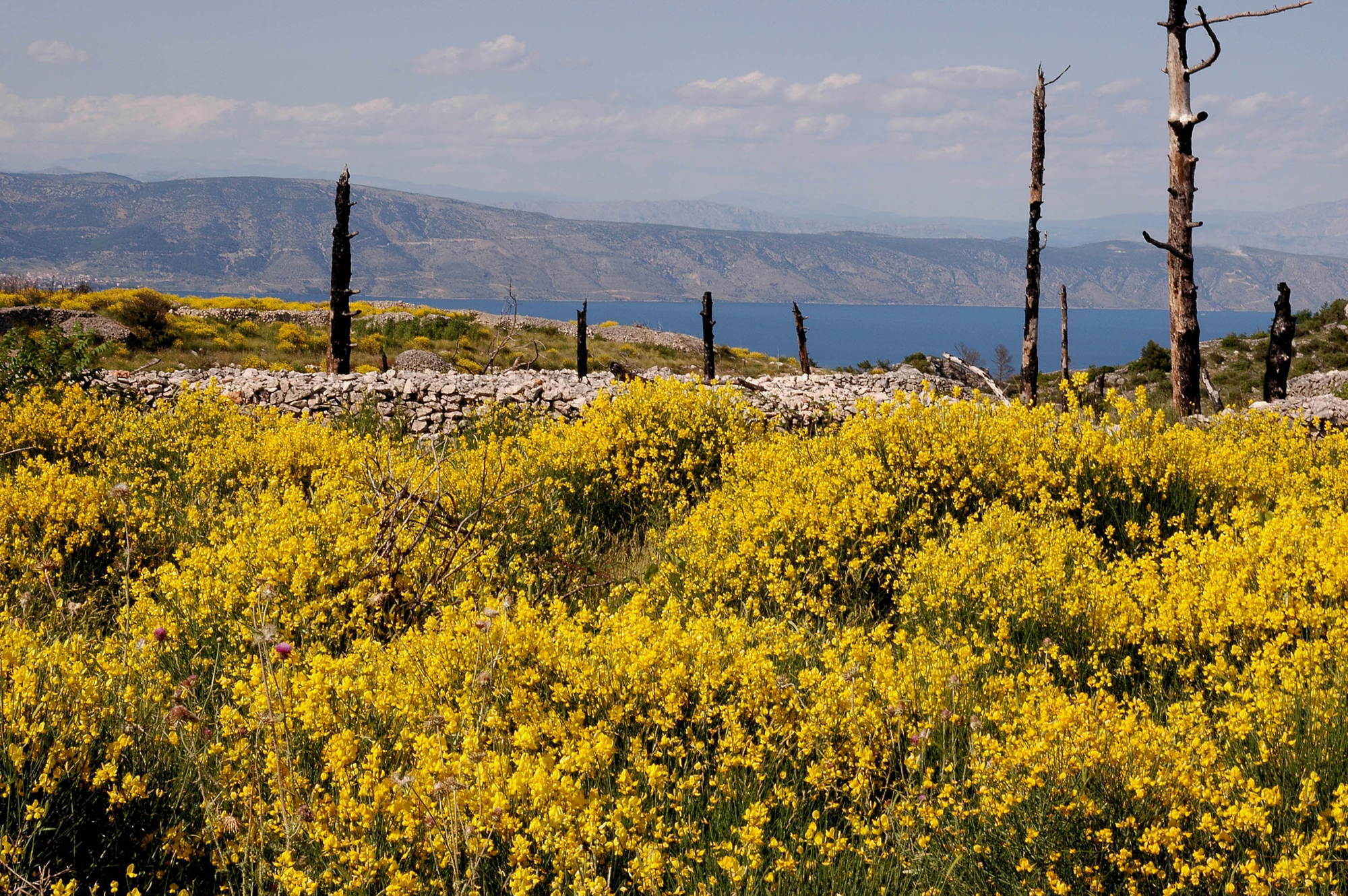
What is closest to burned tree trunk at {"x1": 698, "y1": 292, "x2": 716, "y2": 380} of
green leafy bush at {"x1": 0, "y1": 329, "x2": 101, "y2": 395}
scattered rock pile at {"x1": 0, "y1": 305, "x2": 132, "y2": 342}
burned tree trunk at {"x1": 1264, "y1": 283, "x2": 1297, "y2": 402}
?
green leafy bush at {"x1": 0, "y1": 329, "x2": 101, "y2": 395}

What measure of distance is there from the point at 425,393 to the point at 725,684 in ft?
34.3

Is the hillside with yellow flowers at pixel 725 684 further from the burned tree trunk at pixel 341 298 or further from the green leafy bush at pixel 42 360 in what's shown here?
the burned tree trunk at pixel 341 298

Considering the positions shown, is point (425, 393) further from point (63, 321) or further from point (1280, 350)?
point (63, 321)

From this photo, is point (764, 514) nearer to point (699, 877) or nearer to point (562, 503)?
point (562, 503)

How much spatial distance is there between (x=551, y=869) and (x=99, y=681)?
2243 millimetres

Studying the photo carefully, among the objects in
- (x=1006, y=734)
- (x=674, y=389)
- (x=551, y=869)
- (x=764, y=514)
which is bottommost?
(x=551, y=869)

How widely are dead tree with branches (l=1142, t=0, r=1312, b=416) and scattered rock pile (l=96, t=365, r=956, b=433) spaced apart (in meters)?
3.34

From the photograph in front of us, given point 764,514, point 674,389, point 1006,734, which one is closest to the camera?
point 1006,734

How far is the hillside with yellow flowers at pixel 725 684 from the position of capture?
2.63 meters

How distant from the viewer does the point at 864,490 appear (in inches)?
234

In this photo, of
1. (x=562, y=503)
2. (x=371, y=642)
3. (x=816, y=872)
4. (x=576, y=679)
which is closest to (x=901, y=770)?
(x=816, y=872)

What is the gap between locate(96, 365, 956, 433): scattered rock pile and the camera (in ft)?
39.9

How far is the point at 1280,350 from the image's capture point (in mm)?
17859

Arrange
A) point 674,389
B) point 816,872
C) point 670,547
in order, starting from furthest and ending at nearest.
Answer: point 674,389
point 670,547
point 816,872
